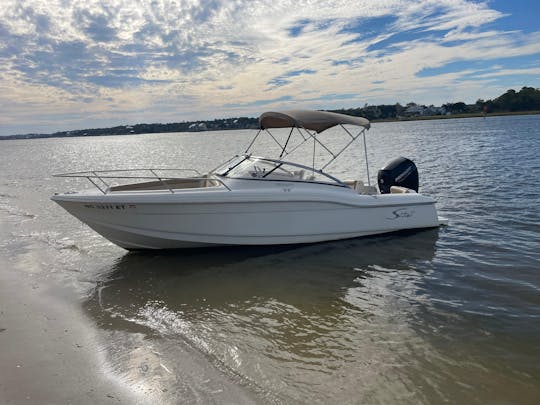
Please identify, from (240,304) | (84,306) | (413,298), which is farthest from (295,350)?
(84,306)

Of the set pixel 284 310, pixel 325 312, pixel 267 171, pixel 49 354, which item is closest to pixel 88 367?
pixel 49 354

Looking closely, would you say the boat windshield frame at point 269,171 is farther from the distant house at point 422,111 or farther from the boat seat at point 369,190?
the distant house at point 422,111

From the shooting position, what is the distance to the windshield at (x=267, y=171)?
846cm

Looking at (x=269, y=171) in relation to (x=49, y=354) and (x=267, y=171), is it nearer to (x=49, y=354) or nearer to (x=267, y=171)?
(x=267, y=171)

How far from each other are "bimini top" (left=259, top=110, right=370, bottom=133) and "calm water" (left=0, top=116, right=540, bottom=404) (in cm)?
267

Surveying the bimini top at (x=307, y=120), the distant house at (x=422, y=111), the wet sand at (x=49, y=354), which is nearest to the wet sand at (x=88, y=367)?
the wet sand at (x=49, y=354)

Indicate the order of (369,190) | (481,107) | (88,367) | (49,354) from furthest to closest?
(481,107) → (369,190) → (49,354) → (88,367)

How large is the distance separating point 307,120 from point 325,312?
4325 millimetres

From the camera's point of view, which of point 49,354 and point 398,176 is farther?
point 398,176

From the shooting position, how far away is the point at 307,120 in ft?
28.8

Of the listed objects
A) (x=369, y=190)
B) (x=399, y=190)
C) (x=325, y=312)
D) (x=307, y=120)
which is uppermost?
(x=307, y=120)

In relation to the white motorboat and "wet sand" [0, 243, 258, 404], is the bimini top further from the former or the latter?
"wet sand" [0, 243, 258, 404]

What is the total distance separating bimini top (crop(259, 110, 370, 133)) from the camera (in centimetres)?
877

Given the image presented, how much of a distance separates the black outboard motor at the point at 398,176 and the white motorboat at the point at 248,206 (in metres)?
1.13
